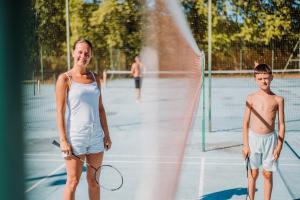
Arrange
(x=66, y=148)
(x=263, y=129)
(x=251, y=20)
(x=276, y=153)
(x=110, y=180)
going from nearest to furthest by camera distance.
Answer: (x=66, y=148) → (x=276, y=153) → (x=263, y=129) → (x=110, y=180) → (x=251, y=20)

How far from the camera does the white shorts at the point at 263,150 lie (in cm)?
403

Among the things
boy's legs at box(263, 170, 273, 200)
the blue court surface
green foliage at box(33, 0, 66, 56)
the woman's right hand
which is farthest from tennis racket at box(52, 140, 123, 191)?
green foliage at box(33, 0, 66, 56)

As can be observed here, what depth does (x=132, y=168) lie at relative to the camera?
6.07 meters

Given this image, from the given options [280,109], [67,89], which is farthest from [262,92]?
[67,89]

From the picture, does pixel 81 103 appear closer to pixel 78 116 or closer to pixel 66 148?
pixel 78 116

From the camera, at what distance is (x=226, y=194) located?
4.72 meters

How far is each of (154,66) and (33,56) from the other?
1788 mm

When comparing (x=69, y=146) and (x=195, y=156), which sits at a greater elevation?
(x=69, y=146)

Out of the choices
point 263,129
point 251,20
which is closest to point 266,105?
point 263,129

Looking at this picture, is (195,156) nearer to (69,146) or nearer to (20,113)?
(69,146)

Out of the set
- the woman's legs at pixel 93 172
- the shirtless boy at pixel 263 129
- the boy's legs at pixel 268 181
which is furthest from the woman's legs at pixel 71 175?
the boy's legs at pixel 268 181

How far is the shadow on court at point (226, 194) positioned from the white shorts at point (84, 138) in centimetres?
163

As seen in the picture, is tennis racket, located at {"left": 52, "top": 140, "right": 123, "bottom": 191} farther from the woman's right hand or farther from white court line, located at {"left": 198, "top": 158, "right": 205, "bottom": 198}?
the woman's right hand

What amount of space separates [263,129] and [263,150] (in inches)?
7.9
